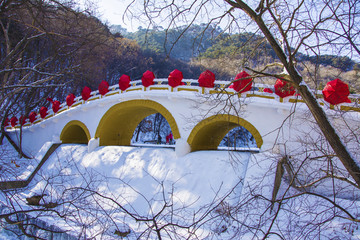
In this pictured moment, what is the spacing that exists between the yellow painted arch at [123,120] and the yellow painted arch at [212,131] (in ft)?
2.47

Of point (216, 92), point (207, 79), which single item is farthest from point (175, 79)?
point (216, 92)

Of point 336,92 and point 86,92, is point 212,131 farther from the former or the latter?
point 86,92

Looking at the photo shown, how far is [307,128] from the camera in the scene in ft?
29.8

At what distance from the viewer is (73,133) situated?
17.2 meters

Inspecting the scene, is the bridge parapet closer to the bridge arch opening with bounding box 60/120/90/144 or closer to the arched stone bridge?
the arched stone bridge

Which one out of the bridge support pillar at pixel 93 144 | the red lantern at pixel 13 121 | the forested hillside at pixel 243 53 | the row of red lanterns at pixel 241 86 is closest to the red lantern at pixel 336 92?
the row of red lanterns at pixel 241 86

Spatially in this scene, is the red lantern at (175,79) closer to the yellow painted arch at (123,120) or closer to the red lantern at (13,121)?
the yellow painted arch at (123,120)

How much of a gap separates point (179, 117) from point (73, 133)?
8072mm

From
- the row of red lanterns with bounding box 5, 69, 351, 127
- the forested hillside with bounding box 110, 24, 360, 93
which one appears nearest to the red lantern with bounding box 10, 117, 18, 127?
the row of red lanterns with bounding box 5, 69, 351, 127

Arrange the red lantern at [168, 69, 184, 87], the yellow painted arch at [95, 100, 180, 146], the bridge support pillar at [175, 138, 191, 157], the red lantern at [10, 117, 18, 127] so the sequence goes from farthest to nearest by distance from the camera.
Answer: the red lantern at [10, 117, 18, 127], the yellow painted arch at [95, 100, 180, 146], the red lantern at [168, 69, 184, 87], the bridge support pillar at [175, 138, 191, 157]

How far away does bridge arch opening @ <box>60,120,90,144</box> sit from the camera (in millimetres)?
15666

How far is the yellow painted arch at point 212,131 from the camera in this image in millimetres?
9985

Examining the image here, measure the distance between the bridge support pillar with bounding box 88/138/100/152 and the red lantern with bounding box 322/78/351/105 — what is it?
9.62 metres

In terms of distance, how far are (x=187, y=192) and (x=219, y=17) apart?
5.76 metres
